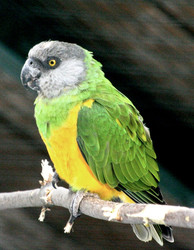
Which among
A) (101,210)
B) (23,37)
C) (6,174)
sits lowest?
(6,174)

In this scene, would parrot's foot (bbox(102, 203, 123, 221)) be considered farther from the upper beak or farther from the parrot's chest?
the upper beak

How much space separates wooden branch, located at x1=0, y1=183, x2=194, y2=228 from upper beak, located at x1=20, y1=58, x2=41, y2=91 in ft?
0.61

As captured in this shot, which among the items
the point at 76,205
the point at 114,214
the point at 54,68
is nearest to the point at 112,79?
the point at 54,68

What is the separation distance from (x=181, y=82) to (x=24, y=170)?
0.38 metres

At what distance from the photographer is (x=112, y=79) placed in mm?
941

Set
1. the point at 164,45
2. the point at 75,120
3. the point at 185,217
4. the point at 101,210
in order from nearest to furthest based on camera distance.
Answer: the point at 185,217
the point at 101,210
the point at 75,120
the point at 164,45

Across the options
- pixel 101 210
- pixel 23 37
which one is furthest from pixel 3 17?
pixel 101 210

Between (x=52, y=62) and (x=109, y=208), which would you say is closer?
(x=109, y=208)

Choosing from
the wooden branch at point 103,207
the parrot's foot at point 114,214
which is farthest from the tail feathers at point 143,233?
the parrot's foot at point 114,214

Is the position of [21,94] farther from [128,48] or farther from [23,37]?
[128,48]

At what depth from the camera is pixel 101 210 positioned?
2.01 ft

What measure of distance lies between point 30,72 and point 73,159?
0.17 metres

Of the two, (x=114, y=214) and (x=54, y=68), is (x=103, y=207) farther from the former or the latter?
(x=54, y=68)

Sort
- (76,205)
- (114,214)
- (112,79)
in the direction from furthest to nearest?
(112,79) → (76,205) → (114,214)
